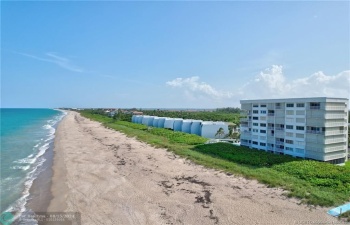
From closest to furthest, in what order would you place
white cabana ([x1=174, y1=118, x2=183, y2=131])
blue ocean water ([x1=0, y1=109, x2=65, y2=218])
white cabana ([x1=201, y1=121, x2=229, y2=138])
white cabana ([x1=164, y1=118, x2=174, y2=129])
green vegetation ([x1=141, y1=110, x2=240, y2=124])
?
blue ocean water ([x1=0, y1=109, x2=65, y2=218]) → white cabana ([x1=201, y1=121, x2=229, y2=138]) → white cabana ([x1=174, y1=118, x2=183, y2=131]) → white cabana ([x1=164, y1=118, x2=174, y2=129]) → green vegetation ([x1=141, y1=110, x2=240, y2=124])

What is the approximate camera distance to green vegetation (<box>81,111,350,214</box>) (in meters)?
20.5

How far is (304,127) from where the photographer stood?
103 ft

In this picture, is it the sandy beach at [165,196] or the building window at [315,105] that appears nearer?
the sandy beach at [165,196]

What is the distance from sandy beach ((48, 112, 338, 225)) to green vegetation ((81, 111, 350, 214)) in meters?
1.33

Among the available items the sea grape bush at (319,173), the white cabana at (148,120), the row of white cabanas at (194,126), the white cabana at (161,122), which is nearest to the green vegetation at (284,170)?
the sea grape bush at (319,173)

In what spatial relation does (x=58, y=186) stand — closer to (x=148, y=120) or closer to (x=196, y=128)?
(x=196, y=128)

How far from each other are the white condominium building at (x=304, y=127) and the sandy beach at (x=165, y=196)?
1132cm

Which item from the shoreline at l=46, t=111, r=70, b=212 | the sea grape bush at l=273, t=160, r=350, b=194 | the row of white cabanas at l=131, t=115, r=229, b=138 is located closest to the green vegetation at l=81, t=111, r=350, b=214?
the sea grape bush at l=273, t=160, r=350, b=194

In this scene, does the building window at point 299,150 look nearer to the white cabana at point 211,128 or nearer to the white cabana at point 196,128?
the white cabana at point 211,128

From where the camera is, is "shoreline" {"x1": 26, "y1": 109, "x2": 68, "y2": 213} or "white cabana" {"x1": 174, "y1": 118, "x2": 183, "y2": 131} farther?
"white cabana" {"x1": 174, "y1": 118, "x2": 183, "y2": 131}

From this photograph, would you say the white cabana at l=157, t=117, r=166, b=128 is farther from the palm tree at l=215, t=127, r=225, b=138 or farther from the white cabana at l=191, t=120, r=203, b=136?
the palm tree at l=215, t=127, r=225, b=138

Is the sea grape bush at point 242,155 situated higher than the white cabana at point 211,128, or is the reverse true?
the white cabana at point 211,128

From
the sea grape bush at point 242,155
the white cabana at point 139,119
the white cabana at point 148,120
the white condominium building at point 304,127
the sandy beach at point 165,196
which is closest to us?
the sandy beach at point 165,196

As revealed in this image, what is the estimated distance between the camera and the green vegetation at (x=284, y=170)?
67.2 feet
